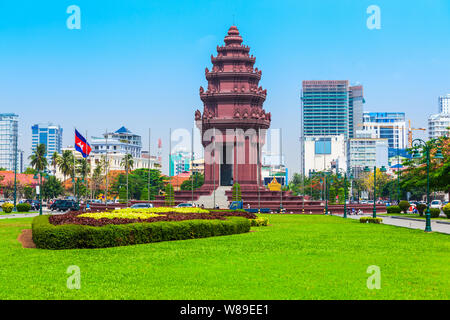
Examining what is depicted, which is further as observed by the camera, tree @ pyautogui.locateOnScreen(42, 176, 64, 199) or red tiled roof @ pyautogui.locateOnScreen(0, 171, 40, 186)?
red tiled roof @ pyautogui.locateOnScreen(0, 171, 40, 186)

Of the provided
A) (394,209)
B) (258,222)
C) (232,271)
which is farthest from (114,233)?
(394,209)

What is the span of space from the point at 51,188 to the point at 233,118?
62.3m

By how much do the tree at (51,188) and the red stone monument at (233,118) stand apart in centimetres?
5500

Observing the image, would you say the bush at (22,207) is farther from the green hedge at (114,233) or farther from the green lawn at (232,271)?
the green lawn at (232,271)

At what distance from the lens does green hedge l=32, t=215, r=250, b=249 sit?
20578 millimetres

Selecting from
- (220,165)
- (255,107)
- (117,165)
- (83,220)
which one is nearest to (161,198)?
(220,165)

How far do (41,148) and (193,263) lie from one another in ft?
340

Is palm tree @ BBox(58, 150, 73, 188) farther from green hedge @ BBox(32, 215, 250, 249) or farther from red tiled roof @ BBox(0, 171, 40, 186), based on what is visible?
green hedge @ BBox(32, 215, 250, 249)

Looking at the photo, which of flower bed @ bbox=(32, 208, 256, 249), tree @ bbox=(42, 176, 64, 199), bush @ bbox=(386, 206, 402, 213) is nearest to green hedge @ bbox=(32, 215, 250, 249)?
flower bed @ bbox=(32, 208, 256, 249)

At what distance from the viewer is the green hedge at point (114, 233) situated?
67.5ft

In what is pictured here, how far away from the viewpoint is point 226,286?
1264cm

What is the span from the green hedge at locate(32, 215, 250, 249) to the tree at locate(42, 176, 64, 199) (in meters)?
94.8

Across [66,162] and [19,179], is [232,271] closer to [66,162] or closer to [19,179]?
[66,162]
